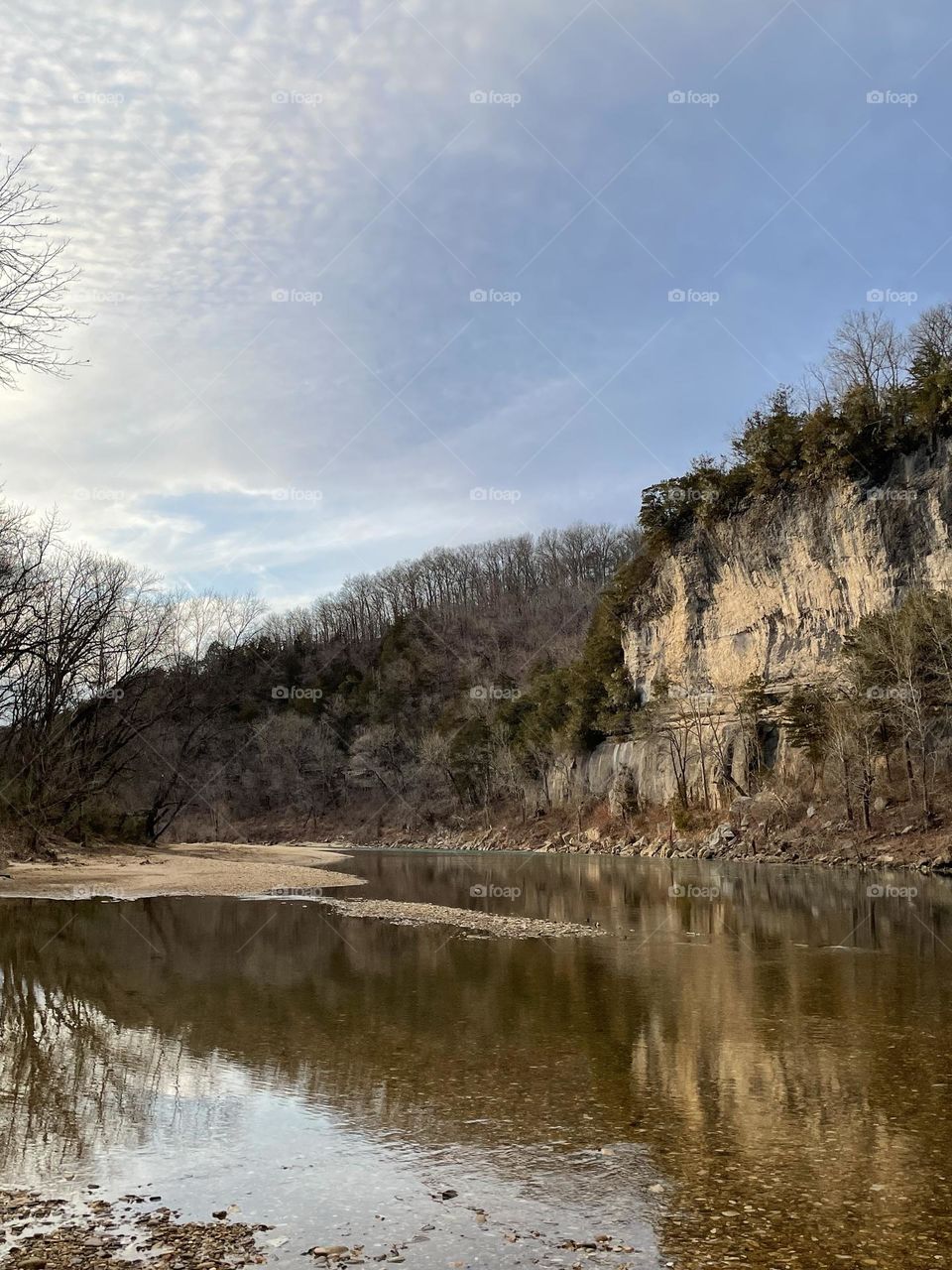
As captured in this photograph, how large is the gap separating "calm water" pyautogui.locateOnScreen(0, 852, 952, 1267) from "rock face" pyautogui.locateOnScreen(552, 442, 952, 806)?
1350 inches

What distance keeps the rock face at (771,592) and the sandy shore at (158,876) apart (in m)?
25.4

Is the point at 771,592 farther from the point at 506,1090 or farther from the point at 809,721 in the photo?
the point at 506,1090

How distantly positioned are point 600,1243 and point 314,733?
96.3m

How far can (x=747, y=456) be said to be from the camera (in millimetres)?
58938

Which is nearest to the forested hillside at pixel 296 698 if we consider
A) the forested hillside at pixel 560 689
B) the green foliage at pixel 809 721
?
the forested hillside at pixel 560 689

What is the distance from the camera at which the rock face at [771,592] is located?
4944 centimetres

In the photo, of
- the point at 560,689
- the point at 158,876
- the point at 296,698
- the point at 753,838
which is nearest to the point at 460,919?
the point at 158,876

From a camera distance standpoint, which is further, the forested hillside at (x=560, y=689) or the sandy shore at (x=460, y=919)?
the forested hillside at (x=560, y=689)

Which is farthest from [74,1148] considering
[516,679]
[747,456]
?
[516,679]

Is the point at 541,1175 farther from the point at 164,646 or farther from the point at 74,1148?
the point at 164,646

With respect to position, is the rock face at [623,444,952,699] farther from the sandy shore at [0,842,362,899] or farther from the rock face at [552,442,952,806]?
the sandy shore at [0,842,362,899]

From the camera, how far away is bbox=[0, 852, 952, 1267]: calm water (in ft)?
21.8

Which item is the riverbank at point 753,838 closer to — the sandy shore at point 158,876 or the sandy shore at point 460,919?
the sandy shore at point 158,876

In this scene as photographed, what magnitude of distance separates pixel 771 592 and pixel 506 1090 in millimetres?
51271
